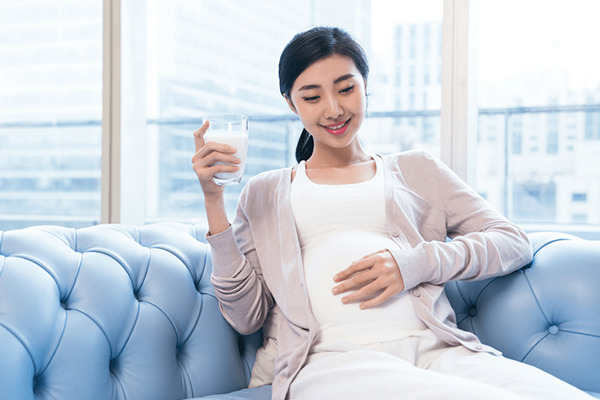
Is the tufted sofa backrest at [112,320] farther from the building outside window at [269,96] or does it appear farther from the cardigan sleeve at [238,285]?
the building outside window at [269,96]

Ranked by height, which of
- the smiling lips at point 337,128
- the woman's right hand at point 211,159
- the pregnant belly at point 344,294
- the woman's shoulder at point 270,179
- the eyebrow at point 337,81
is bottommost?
the pregnant belly at point 344,294

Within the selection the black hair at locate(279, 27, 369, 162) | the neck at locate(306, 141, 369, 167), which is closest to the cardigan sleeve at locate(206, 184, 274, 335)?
the neck at locate(306, 141, 369, 167)

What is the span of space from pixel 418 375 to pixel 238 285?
567 mm

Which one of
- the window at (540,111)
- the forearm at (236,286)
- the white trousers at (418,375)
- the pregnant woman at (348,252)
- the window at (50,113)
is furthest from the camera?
the window at (50,113)

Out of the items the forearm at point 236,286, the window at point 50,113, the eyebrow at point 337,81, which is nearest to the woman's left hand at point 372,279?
the forearm at point 236,286

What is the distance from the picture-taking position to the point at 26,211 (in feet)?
15.3

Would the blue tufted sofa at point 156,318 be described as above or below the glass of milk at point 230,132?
below

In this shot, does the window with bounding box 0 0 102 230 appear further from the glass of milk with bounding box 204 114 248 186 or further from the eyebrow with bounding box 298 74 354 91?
the glass of milk with bounding box 204 114 248 186

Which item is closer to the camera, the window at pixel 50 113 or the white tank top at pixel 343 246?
the white tank top at pixel 343 246

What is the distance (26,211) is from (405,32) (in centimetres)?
390

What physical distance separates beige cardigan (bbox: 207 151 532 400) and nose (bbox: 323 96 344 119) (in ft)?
0.80

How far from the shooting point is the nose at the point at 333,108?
1.31 meters

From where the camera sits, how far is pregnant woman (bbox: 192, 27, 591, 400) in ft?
3.42

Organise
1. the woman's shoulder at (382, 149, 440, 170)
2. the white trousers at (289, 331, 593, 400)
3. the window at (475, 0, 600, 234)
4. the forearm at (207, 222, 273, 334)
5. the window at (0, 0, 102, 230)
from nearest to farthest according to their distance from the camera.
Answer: the white trousers at (289, 331, 593, 400) → the forearm at (207, 222, 273, 334) → the woman's shoulder at (382, 149, 440, 170) → the window at (475, 0, 600, 234) → the window at (0, 0, 102, 230)
